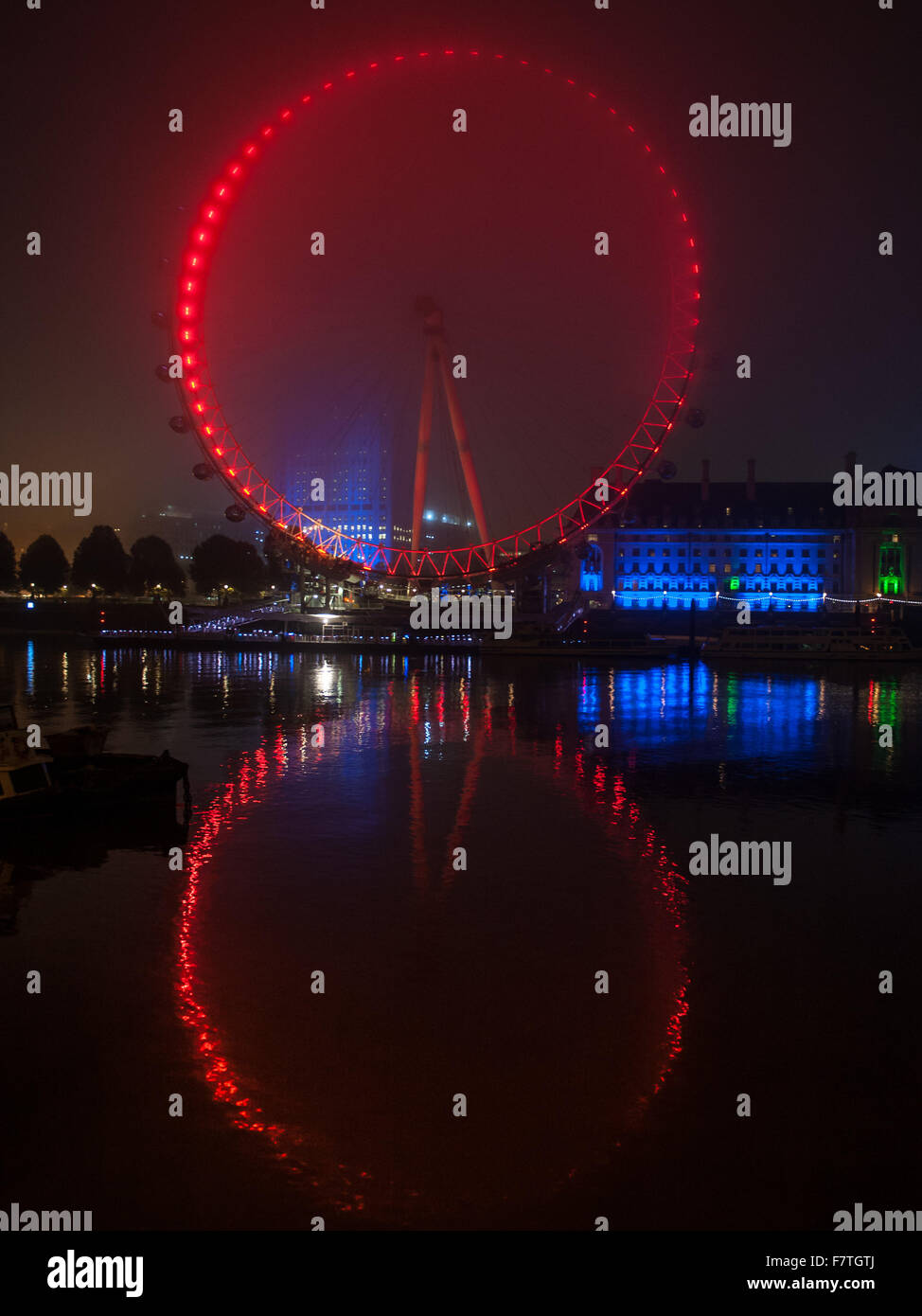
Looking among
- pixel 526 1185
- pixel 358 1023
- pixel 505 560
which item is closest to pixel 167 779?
pixel 358 1023

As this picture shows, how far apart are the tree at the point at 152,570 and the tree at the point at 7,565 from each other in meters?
9.51

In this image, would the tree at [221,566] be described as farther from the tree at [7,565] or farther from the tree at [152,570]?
the tree at [7,565]

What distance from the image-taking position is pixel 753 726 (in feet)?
96.7

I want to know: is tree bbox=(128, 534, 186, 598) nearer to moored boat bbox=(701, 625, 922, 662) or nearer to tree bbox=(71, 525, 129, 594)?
tree bbox=(71, 525, 129, 594)

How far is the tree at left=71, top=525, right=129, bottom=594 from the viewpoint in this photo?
3792 inches

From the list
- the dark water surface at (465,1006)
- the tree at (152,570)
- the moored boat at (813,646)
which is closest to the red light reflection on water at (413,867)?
the dark water surface at (465,1006)

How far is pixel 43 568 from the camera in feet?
315

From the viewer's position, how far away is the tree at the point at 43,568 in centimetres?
9600

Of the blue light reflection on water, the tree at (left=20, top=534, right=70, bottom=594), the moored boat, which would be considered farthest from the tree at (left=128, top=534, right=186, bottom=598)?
the blue light reflection on water

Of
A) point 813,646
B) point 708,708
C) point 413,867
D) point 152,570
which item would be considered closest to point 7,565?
point 152,570

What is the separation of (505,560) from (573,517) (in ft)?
21.7

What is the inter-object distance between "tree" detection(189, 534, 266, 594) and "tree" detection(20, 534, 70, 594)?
11.8 m

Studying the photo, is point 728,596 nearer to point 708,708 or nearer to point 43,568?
point 43,568

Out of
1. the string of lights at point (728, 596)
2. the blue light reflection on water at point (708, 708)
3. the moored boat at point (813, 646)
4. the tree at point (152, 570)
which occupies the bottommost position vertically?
the blue light reflection on water at point (708, 708)
